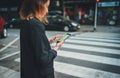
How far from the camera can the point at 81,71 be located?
6133 millimetres

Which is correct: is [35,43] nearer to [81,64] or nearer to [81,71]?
[81,71]

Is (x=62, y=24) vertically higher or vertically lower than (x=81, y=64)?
higher

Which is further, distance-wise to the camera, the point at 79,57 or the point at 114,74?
the point at 79,57

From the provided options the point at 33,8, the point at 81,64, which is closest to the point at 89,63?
the point at 81,64

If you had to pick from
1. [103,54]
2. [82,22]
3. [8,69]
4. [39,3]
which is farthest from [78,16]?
[39,3]

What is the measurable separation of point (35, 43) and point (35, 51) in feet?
0.27

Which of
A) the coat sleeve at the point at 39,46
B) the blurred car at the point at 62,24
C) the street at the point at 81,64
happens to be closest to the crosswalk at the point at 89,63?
the street at the point at 81,64

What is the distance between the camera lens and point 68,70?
20.4ft

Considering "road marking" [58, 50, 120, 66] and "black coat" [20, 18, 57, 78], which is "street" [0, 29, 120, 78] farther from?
"black coat" [20, 18, 57, 78]

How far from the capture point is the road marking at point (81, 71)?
18.7 feet

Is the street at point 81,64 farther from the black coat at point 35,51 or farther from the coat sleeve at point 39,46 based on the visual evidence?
the coat sleeve at point 39,46

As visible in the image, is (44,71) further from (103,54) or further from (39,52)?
(103,54)

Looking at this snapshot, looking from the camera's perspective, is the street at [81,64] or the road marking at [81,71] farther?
the street at [81,64]

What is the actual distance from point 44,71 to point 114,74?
3727mm
